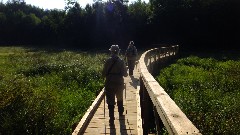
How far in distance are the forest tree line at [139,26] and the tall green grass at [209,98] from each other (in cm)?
2458

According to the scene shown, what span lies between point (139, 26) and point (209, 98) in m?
39.4

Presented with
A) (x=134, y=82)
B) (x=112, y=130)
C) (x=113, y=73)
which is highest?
(x=113, y=73)

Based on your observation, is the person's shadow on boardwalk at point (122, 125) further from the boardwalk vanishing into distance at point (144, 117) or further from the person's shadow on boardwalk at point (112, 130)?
the person's shadow on boardwalk at point (112, 130)

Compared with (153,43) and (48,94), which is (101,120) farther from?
(153,43)

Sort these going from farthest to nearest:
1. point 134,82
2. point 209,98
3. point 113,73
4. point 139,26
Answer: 1. point 139,26
2. point 134,82
3. point 209,98
4. point 113,73

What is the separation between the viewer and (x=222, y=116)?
10.0 meters

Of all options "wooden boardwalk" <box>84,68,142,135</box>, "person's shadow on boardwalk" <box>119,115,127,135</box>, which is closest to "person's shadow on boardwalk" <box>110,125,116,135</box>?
"wooden boardwalk" <box>84,68,142,135</box>

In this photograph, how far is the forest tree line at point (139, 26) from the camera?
43906 mm

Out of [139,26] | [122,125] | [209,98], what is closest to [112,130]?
[122,125]

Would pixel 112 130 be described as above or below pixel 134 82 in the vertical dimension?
below

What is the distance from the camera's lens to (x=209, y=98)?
12.6 metres

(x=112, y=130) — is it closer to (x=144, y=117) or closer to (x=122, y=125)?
(x=122, y=125)

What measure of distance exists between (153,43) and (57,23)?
21.8 m

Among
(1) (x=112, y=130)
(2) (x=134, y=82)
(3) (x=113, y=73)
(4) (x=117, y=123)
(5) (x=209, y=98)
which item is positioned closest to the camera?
(1) (x=112, y=130)
